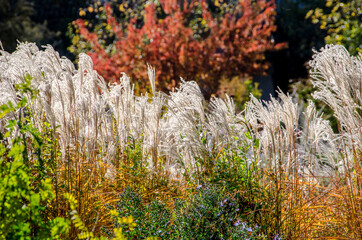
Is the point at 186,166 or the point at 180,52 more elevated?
the point at 180,52

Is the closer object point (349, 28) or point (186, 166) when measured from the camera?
point (186, 166)

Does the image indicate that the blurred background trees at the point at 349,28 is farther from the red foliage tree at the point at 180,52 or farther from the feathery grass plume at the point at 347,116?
the feathery grass plume at the point at 347,116

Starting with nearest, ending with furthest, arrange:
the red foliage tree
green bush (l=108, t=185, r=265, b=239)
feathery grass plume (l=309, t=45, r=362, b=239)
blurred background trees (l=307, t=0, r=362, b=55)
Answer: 1. green bush (l=108, t=185, r=265, b=239)
2. feathery grass plume (l=309, t=45, r=362, b=239)
3. the red foliage tree
4. blurred background trees (l=307, t=0, r=362, b=55)

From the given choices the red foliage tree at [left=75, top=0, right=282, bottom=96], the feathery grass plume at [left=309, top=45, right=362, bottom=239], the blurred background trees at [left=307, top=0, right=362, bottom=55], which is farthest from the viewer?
the blurred background trees at [left=307, top=0, right=362, bottom=55]

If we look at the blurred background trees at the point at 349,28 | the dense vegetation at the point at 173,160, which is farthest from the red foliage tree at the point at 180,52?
the dense vegetation at the point at 173,160

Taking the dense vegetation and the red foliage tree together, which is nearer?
the dense vegetation

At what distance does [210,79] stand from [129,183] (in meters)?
6.61

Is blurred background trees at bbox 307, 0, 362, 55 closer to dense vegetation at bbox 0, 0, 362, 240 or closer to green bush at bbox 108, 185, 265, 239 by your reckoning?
dense vegetation at bbox 0, 0, 362, 240

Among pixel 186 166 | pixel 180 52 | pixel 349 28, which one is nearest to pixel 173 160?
pixel 186 166

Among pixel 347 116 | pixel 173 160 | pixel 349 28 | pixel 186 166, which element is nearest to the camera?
pixel 347 116

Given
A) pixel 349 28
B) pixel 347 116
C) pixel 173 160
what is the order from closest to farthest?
Answer: pixel 347 116 < pixel 173 160 < pixel 349 28

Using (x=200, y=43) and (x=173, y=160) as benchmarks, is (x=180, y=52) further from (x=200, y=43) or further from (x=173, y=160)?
(x=173, y=160)

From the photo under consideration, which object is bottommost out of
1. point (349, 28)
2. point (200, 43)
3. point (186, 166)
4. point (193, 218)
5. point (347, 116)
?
point (193, 218)

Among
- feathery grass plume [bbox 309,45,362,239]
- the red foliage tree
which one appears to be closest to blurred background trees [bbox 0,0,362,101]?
the red foliage tree
